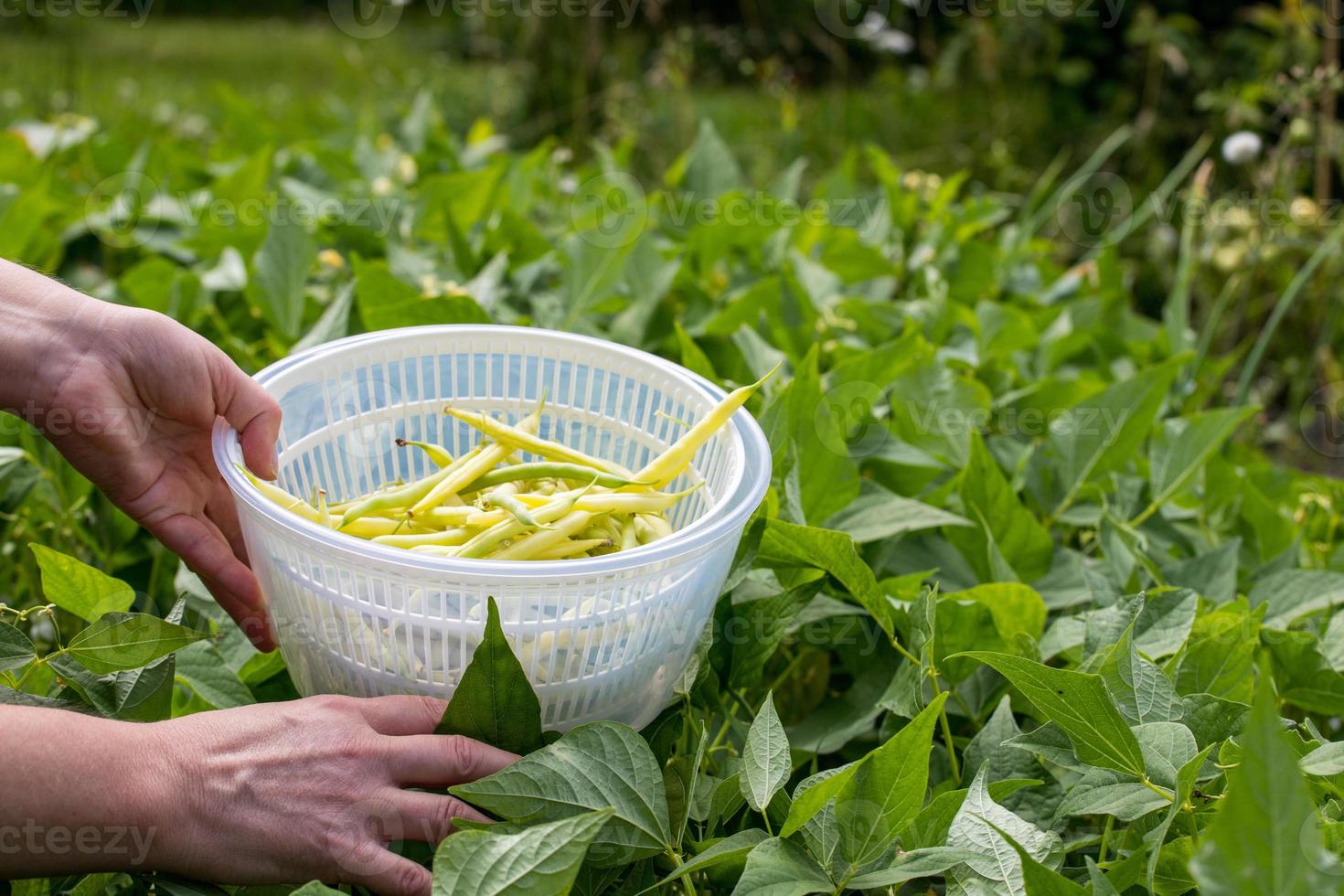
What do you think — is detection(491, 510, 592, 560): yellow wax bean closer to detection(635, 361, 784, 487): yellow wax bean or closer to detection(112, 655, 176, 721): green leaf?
detection(635, 361, 784, 487): yellow wax bean

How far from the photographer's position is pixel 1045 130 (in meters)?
4.61

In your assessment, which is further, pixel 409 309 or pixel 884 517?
pixel 409 309

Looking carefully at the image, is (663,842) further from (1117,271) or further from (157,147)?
(157,147)

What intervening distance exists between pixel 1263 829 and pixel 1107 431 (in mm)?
946

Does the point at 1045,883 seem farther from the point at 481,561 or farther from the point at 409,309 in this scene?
the point at 409,309

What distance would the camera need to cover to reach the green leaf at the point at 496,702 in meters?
0.81

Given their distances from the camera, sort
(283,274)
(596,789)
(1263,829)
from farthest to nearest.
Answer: (283,274)
(596,789)
(1263,829)

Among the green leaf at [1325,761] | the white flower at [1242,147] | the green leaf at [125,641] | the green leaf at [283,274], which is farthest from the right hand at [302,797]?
the white flower at [1242,147]

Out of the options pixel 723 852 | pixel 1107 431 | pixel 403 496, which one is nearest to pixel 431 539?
pixel 403 496

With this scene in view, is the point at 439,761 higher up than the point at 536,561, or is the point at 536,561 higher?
the point at 536,561

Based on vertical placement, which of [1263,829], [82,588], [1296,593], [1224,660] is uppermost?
[1263,829]

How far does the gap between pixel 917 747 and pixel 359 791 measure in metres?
0.41

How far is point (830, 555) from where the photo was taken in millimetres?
1021

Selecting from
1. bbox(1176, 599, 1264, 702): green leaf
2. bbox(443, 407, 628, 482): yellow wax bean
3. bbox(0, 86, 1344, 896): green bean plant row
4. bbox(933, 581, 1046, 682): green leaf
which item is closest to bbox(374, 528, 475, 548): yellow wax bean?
bbox(0, 86, 1344, 896): green bean plant row
